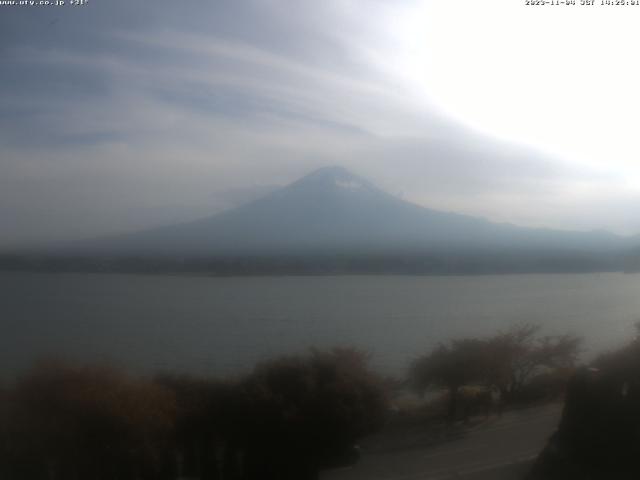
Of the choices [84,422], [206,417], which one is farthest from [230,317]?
[84,422]

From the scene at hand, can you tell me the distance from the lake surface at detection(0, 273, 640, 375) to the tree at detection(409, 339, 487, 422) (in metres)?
0.04

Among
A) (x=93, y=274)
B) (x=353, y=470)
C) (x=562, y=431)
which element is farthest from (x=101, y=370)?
(x=562, y=431)

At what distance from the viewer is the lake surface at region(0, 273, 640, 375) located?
8.44 ft

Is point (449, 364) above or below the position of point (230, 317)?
below

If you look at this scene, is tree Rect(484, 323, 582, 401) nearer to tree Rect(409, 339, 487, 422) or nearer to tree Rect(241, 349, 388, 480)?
tree Rect(409, 339, 487, 422)

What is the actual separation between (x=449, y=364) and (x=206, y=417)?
3.42ft

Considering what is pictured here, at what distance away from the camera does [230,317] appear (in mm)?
2686

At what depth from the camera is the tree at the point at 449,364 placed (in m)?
2.74

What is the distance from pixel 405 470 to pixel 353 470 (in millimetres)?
232

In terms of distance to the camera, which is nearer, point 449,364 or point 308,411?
point 308,411

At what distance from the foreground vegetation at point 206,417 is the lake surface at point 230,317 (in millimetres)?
67

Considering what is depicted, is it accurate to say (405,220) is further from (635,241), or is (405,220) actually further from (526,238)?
(635,241)

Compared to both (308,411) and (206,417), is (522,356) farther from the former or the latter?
(206,417)

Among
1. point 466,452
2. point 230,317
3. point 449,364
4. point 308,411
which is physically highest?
point 230,317
